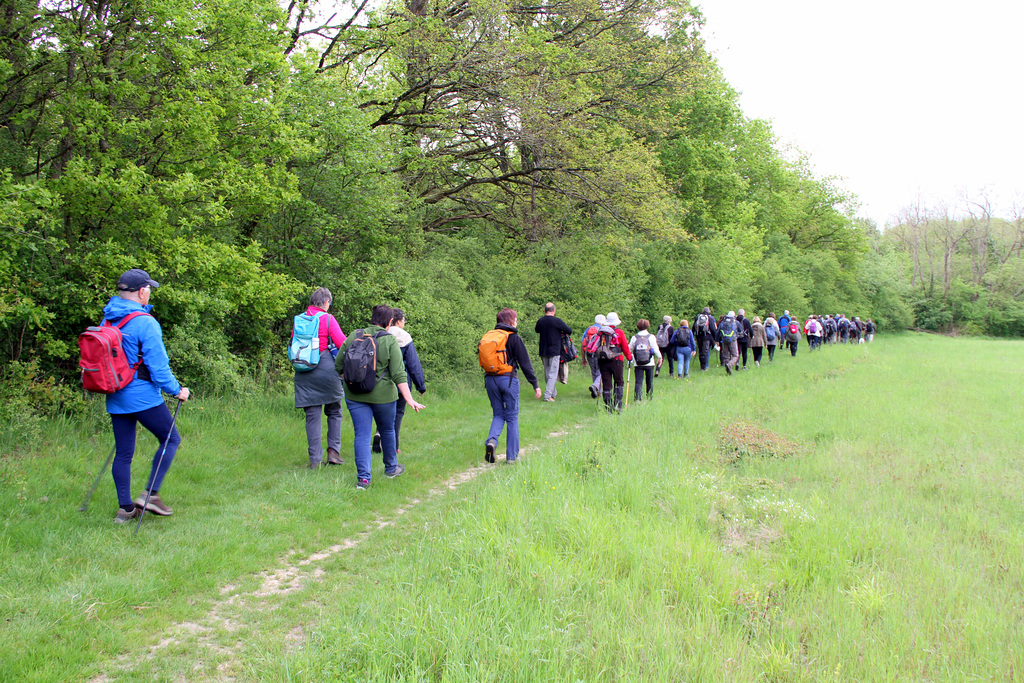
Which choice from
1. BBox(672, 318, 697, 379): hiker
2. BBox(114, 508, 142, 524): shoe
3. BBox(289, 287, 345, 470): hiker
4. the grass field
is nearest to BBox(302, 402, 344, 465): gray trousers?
BBox(289, 287, 345, 470): hiker

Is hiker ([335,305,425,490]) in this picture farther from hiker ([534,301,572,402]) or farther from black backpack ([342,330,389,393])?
hiker ([534,301,572,402])

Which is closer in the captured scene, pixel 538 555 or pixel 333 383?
pixel 538 555

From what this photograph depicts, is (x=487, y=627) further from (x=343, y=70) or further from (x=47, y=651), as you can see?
(x=343, y=70)

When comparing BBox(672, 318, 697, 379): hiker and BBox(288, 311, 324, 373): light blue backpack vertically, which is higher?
BBox(288, 311, 324, 373): light blue backpack

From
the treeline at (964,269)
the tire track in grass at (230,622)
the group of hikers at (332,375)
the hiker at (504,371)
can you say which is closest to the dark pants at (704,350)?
the group of hikers at (332,375)

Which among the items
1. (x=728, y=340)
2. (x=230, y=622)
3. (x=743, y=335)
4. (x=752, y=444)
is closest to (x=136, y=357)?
(x=230, y=622)

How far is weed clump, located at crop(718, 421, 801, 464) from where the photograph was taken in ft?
25.1

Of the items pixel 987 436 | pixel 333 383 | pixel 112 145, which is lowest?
pixel 987 436

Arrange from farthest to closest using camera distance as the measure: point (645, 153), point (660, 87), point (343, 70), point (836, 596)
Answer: point (660, 87) < point (645, 153) < point (343, 70) < point (836, 596)

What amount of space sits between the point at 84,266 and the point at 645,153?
13.9m

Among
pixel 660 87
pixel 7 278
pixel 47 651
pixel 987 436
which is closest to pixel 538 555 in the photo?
pixel 47 651

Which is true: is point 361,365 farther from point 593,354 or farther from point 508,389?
point 593,354

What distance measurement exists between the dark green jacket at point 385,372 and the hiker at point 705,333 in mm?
12881

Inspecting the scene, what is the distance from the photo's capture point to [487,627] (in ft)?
10.6
